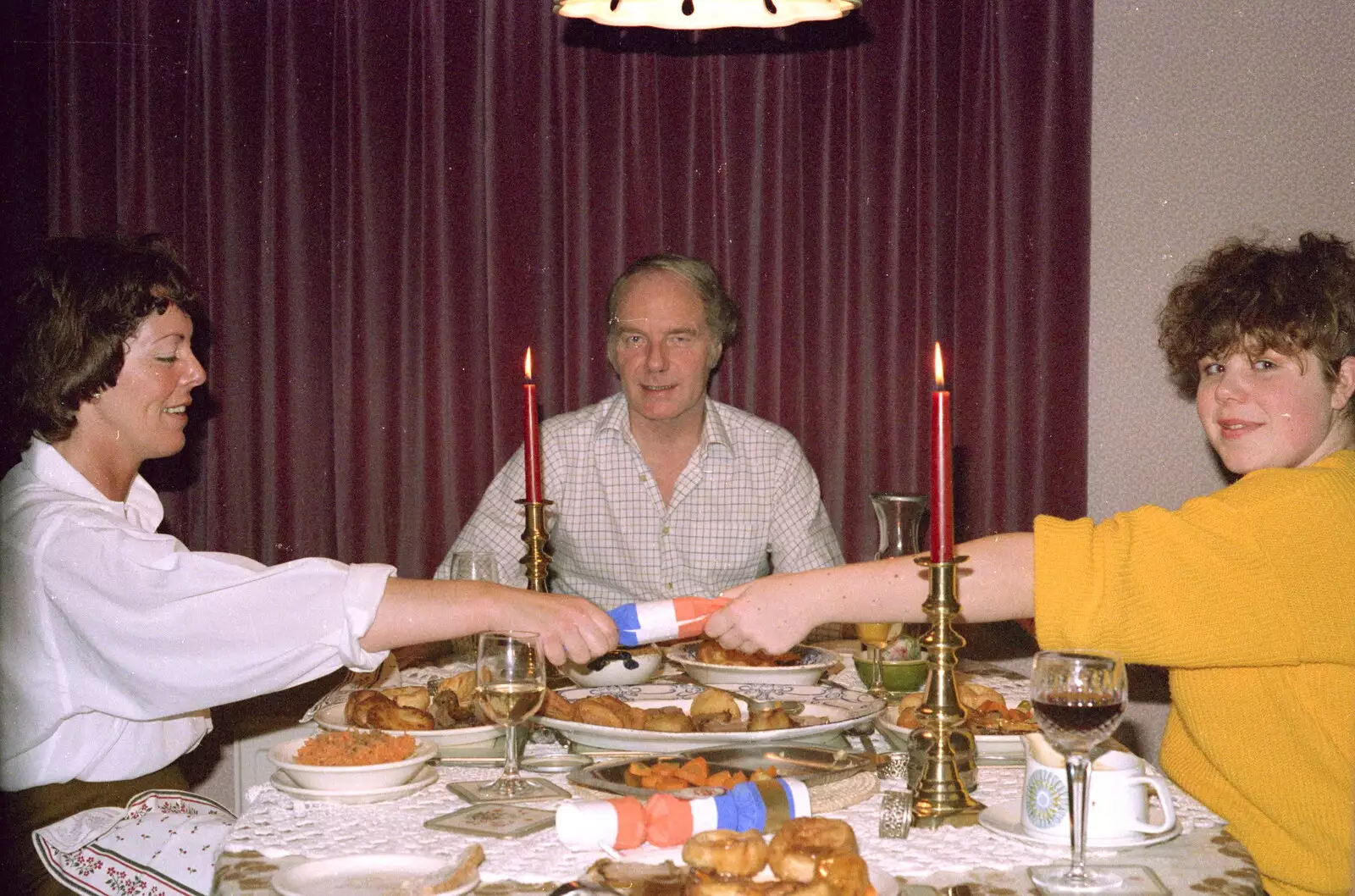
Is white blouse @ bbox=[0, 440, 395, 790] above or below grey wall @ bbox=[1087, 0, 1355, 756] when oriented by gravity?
below

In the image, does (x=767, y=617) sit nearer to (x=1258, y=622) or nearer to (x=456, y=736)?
(x=456, y=736)

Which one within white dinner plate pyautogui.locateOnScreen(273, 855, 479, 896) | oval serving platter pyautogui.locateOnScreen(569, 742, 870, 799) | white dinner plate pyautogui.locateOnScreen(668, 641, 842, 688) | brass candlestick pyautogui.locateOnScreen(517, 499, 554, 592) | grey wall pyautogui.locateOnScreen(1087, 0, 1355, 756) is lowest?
white dinner plate pyautogui.locateOnScreen(668, 641, 842, 688)

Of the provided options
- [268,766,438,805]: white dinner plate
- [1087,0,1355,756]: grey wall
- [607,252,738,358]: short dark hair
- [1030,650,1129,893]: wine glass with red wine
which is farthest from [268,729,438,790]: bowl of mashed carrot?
[1087,0,1355,756]: grey wall

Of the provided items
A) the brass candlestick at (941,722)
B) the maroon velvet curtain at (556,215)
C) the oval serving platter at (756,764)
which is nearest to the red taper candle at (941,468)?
the brass candlestick at (941,722)

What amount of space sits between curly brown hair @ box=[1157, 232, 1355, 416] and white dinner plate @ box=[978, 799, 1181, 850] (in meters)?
0.79

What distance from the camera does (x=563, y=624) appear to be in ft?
5.74

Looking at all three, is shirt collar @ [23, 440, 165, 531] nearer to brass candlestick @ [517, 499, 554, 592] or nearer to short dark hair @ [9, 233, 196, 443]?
short dark hair @ [9, 233, 196, 443]

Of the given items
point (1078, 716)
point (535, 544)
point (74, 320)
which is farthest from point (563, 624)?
point (74, 320)

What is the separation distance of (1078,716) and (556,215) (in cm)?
267

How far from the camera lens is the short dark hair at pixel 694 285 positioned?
340 cm

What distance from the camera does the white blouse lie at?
1.70m

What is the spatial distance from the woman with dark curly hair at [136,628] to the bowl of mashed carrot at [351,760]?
0.67 feet

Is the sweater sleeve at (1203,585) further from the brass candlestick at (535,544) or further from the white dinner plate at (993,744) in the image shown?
the brass candlestick at (535,544)

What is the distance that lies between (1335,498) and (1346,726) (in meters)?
0.30
